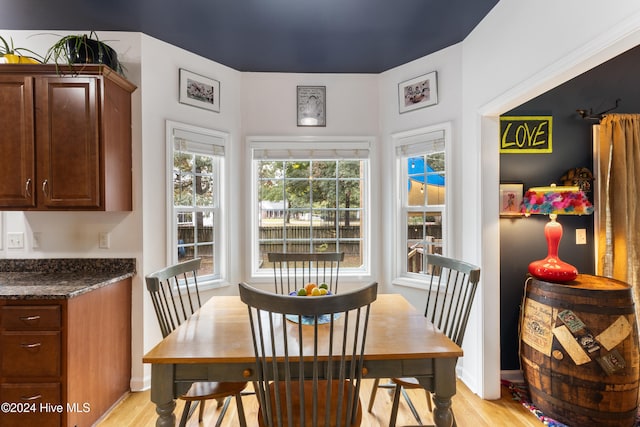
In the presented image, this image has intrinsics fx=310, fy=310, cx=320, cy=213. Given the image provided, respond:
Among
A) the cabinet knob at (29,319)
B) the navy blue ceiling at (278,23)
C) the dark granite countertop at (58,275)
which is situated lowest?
the cabinet knob at (29,319)

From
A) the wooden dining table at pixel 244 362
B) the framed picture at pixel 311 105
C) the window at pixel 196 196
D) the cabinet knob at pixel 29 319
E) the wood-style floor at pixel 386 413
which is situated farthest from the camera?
the framed picture at pixel 311 105

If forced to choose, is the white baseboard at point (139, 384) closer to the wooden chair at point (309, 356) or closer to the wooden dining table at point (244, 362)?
the wooden dining table at point (244, 362)

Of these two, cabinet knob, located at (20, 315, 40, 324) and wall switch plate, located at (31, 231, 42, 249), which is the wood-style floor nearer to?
cabinet knob, located at (20, 315, 40, 324)

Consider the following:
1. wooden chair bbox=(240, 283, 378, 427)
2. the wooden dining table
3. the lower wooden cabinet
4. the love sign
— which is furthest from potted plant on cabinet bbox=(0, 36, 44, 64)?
the love sign

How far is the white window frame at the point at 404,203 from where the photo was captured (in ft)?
8.68

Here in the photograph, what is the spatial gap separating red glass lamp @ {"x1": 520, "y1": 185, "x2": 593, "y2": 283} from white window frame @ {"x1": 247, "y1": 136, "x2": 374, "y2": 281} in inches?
54.1

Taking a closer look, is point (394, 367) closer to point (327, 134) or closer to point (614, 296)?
point (614, 296)

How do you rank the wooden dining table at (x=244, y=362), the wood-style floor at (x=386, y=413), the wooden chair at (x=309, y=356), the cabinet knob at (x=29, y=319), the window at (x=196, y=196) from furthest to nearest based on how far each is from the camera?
1. the window at (x=196, y=196)
2. the wood-style floor at (x=386, y=413)
3. the cabinet knob at (x=29, y=319)
4. the wooden dining table at (x=244, y=362)
5. the wooden chair at (x=309, y=356)

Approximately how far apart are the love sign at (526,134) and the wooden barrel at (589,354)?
1.06 metres

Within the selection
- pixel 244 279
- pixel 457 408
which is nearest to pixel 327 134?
pixel 244 279

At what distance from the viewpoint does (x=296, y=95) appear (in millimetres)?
2967

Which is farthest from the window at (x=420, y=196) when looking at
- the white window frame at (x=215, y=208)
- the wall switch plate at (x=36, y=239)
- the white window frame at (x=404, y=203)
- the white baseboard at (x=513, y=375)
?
the wall switch plate at (x=36, y=239)

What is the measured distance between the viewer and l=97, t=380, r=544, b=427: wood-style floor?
1960 millimetres

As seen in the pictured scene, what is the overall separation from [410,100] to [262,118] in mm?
1385
